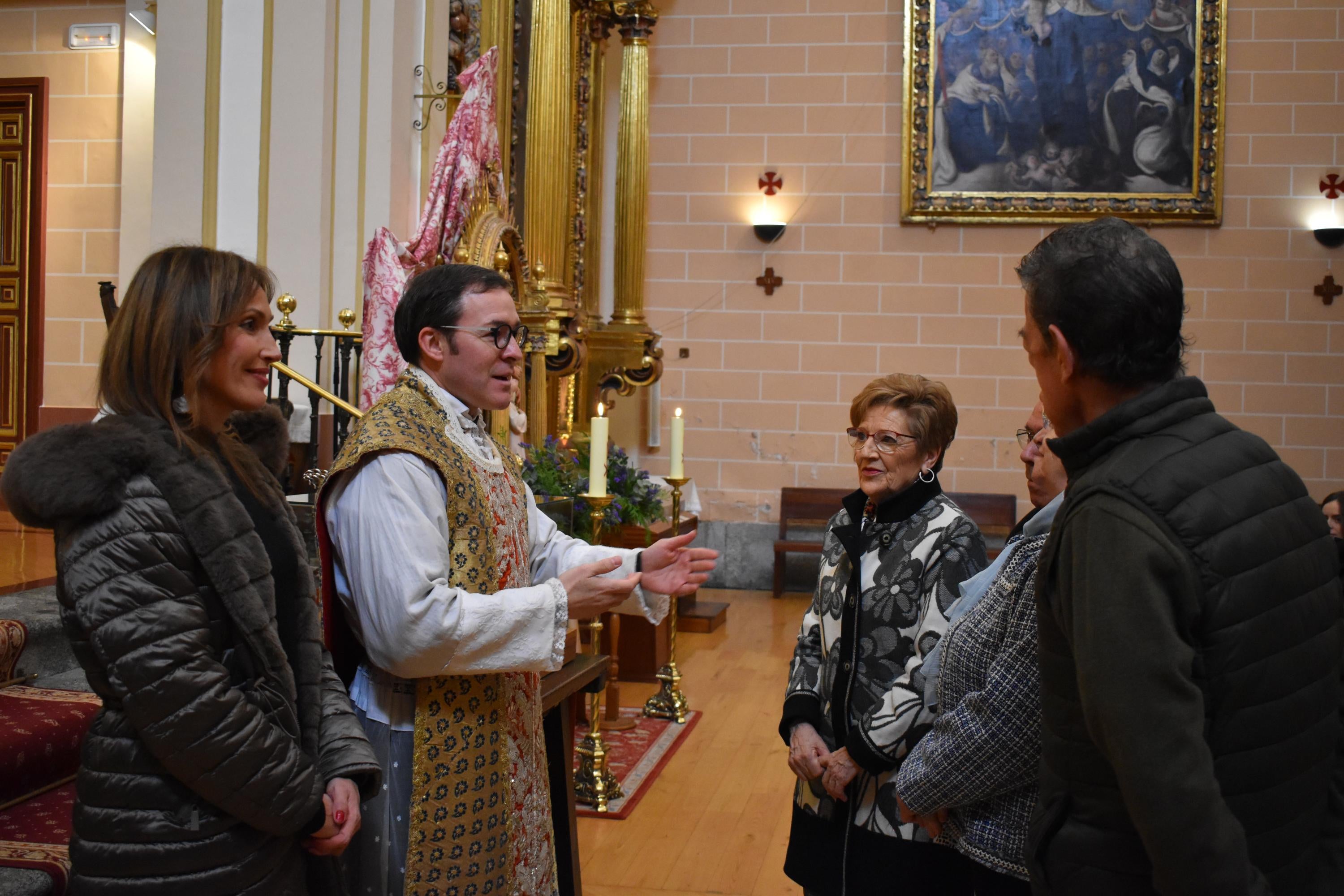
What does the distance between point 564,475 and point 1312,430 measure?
5914 mm

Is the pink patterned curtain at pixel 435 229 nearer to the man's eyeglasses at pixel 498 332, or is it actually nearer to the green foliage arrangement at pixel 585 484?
the green foliage arrangement at pixel 585 484

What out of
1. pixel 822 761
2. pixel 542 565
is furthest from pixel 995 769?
pixel 542 565

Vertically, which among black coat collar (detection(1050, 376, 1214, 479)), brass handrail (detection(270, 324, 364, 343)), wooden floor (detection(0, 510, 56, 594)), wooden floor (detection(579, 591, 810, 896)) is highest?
brass handrail (detection(270, 324, 364, 343))

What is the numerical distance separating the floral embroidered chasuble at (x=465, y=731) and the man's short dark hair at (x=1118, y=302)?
1.03 meters

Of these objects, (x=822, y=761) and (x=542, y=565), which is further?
(x=542, y=565)

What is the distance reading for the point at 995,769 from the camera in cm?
170

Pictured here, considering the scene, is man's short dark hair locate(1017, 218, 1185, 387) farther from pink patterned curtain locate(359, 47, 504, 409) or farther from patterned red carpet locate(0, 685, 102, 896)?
pink patterned curtain locate(359, 47, 504, 409)

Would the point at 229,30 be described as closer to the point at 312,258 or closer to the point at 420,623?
the point at 312,258

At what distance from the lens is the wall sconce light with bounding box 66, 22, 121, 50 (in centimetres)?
660

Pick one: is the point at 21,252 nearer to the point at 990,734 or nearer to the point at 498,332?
the point at 498,332

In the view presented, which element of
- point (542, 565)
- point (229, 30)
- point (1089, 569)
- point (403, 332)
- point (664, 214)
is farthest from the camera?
point (664, 214)

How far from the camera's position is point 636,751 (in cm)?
462

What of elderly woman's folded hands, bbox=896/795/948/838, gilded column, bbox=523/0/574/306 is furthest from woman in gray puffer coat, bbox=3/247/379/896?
gilded column, bbox=523/0/574/306

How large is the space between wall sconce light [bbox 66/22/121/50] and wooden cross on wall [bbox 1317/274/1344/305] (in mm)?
8116
